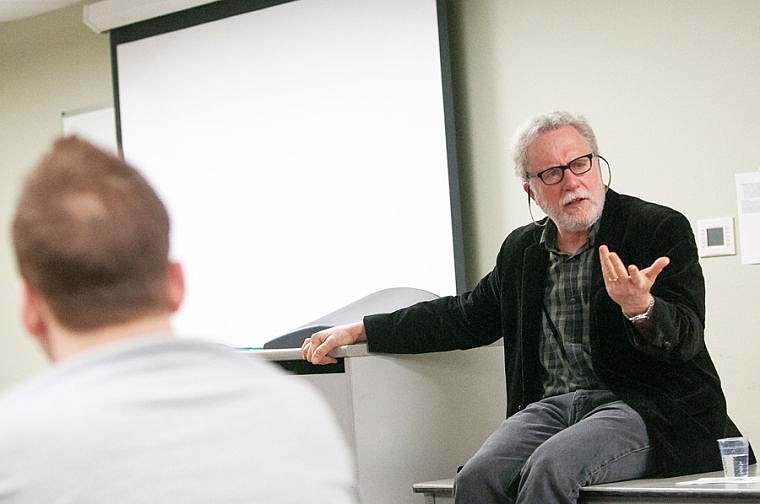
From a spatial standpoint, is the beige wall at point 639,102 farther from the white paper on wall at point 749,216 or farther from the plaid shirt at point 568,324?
the plaid shirt at point 568,324

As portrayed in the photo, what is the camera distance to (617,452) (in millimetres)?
2354

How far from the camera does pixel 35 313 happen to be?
0.83 m

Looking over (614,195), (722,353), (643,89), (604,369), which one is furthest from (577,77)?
(604,369)

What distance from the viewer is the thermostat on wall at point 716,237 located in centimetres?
358

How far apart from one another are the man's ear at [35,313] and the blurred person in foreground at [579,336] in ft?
5.06

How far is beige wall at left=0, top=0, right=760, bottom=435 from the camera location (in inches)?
141

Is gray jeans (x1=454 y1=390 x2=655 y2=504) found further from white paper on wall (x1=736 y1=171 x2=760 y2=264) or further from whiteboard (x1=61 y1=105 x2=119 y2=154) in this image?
whiteboard (x1=61 y1=105 x2=119 y2=154)

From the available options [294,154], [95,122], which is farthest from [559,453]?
[95,122]

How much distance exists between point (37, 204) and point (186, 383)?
0.17m

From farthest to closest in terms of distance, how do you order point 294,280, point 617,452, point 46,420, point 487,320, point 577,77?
point 294,280
point 577,77
point 487,320
point 617,452
point 46,420

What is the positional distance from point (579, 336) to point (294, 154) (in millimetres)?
2207

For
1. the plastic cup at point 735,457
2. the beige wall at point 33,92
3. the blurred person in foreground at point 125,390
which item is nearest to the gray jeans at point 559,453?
the plastic cup at point 735,457

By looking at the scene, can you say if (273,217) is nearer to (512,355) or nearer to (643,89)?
(643,89)

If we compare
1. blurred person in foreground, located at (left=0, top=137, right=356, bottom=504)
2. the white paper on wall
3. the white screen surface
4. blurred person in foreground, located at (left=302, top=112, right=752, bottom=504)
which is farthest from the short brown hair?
the white screen surface
